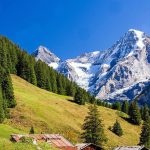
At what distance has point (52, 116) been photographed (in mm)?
115375

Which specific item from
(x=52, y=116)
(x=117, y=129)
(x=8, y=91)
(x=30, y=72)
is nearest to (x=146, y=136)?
(x=117, y=129)

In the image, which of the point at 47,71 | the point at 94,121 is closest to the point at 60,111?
the point at 94,121

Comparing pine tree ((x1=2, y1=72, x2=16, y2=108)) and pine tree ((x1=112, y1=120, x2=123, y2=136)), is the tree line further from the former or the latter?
pine tree ((x1=112, y1=120, x2=123, y2=136))

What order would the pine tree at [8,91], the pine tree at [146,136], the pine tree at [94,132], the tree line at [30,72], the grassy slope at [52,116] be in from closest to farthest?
the pine tree at [94,132], the grassy slope at [52,116], the pine tree at [8,91], the pine tree at [146,136], the tree line at [30,72]

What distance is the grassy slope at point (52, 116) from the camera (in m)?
103

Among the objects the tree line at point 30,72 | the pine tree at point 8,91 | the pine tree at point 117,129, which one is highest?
the tree line at point 30,72

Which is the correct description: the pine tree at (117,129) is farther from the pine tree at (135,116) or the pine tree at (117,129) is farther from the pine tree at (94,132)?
the pine tree at (94,132)

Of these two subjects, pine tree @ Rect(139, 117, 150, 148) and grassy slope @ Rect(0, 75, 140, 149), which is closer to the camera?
grassy slope @ Rect(0, 75, 140, 149)

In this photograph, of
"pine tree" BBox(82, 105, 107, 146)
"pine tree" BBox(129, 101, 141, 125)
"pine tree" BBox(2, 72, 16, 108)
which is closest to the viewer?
"pine tree" BBox(82, 105, 107, 146)

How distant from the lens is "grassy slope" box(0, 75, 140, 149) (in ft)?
337

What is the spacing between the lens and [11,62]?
170500 millimetres

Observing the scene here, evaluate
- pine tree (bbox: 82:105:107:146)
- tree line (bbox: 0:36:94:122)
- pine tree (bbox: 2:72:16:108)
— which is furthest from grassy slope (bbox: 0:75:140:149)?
tree line (bbox: 0:36:94:122)

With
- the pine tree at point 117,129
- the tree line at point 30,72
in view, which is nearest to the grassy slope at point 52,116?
the pine tree at point 117,129

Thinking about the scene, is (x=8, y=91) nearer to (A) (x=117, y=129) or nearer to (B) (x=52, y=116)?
(B) (x=52, y=116)
